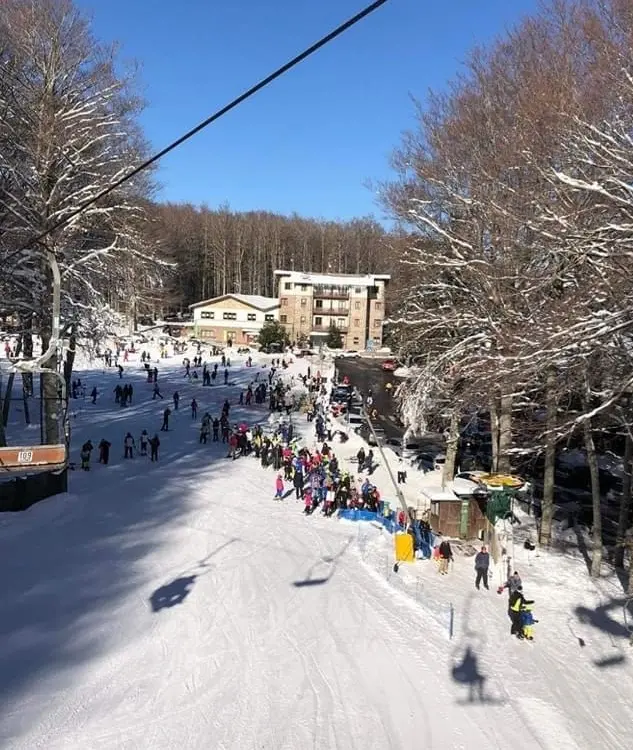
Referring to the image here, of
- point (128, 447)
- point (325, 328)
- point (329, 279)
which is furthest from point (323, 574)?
point (325, 328)

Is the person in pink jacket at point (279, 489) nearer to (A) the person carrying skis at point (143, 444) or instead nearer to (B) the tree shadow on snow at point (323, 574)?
(B) the tree shadow on snow at point (323, 574)

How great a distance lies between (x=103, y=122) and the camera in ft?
63.0

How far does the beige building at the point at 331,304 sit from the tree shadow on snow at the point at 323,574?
211 feet

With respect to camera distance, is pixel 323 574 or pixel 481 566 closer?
pixel 323 574

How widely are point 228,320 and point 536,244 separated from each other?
64729mm

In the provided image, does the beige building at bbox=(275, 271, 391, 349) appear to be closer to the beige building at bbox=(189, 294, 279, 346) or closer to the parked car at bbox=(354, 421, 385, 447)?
the beige building at bbox=(189, 294, 279, 346)

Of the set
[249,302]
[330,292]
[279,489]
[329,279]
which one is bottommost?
[279,489]

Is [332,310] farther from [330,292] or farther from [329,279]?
[329,279]

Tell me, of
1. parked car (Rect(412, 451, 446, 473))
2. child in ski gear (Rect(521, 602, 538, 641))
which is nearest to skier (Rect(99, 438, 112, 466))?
parked car (Rect(412, 451, 446, 473))

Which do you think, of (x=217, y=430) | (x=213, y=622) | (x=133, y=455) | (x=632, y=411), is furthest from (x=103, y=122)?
(x=632, y=411)

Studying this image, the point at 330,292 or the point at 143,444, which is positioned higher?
the point at 330,292

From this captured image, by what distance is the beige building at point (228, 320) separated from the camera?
249 feet

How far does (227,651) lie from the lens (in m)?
9.95

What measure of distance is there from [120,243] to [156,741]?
15.1 m
